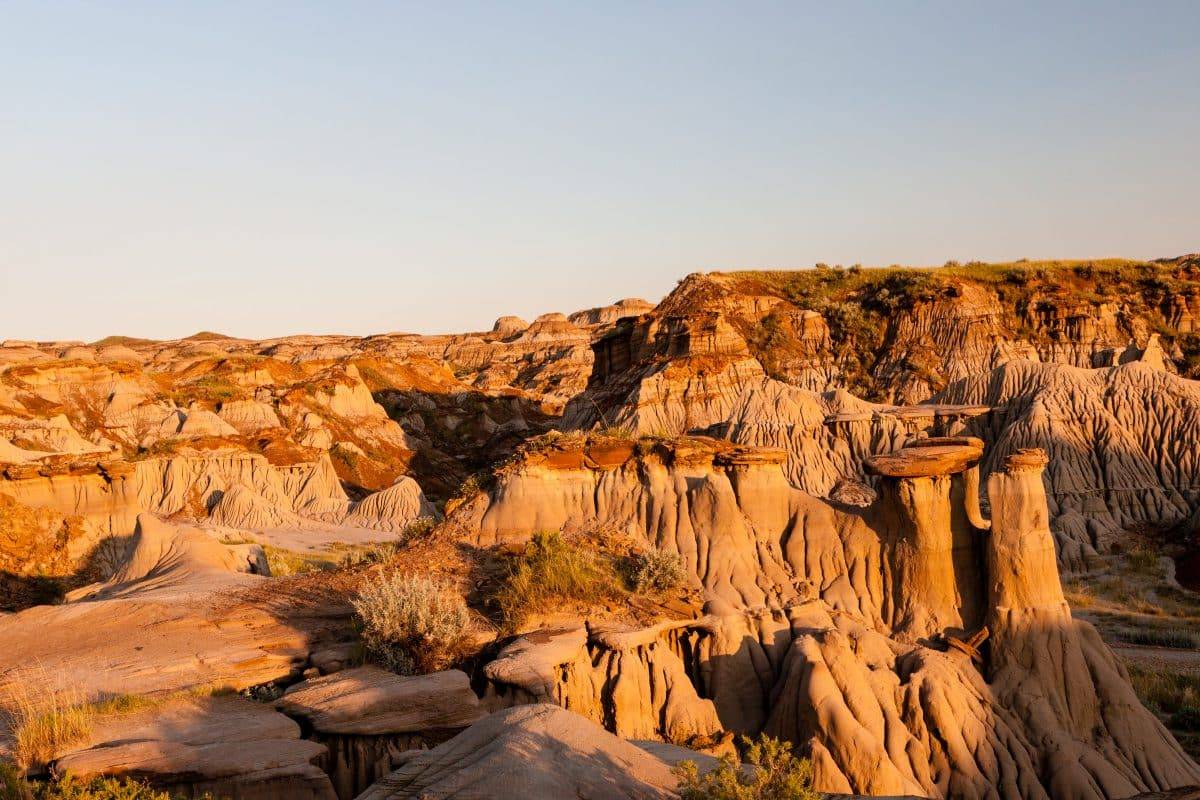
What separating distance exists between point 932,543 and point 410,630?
8028 millimetres

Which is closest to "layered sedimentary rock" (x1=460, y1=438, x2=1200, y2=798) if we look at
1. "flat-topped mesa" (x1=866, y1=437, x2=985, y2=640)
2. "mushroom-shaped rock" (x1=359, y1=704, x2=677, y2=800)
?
"flat-topped mesa" (x1=866, y1=437, x2=985, y2=640)

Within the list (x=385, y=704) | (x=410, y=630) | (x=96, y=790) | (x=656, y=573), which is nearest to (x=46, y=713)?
(x=96, y=790)

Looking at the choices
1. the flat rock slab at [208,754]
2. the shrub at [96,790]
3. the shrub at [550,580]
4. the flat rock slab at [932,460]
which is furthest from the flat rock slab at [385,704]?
the flat rock slab at [932,460]

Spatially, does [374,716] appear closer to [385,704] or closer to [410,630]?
[385,704]

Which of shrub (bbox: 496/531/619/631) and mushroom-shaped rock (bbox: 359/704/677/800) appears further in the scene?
shrub (bbox: 496/531/619/631)

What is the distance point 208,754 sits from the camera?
31.9ft

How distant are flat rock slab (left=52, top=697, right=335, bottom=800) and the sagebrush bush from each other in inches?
74.4

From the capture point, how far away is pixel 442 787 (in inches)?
315

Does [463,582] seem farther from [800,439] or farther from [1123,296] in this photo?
[1123,296]

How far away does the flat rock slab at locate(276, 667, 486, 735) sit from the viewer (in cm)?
1110

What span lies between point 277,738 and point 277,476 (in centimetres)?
4865

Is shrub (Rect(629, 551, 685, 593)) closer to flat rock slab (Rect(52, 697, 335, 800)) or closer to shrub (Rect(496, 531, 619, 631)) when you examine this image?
shrub (Rect(496, 531, 619, 631))

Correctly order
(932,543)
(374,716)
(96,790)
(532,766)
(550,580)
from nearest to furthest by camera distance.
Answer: (532,766), (96,790), (374,716), (550,580), (932,543)

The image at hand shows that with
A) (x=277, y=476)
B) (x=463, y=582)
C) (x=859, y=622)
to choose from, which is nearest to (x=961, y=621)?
(x=859, y=622)
